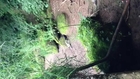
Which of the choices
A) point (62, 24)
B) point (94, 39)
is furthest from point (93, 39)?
point (62, 24)

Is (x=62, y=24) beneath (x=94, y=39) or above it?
above

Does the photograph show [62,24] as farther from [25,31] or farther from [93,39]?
[93,39]

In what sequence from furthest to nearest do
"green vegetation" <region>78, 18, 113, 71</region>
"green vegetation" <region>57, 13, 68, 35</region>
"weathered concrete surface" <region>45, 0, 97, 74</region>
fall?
1. "green vegetation" <region>57, 13, 68, 35</region>
2. "weathered concrete surface" <region>45, 0, 97, 74</region>
3. "green vegetation" <region>78, 18, 113, 71</region>

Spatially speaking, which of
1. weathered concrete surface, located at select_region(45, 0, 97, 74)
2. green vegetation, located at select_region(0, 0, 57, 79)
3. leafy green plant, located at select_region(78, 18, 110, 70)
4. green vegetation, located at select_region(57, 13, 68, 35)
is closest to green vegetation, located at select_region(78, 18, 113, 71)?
leafy green plant, located at select_region(78, 18, 110, 70)

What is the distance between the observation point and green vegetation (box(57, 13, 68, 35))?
2.73m

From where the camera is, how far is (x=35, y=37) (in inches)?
114

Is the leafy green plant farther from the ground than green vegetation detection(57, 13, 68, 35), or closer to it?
closer to it

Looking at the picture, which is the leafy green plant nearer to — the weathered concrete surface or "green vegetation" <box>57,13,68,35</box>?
the weathered concrete surface

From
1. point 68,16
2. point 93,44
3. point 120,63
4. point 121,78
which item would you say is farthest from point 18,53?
point 121,78

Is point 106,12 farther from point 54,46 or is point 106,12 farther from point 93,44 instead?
point 54,46

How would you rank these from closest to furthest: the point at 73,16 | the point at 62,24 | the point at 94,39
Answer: the point at 94,39, the point at 73,16, the point at 62,24

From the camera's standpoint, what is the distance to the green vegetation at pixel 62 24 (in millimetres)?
2734

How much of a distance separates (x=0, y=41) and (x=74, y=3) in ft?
3.03

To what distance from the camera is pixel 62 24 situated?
276 cm
